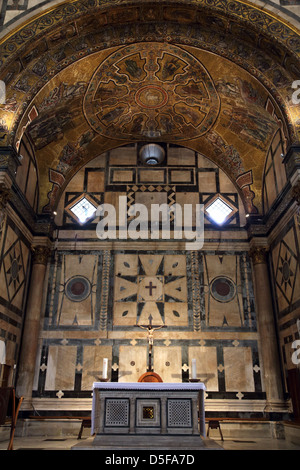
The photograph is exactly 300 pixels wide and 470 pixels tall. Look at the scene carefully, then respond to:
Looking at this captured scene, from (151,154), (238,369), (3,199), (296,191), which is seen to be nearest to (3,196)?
(3,199)

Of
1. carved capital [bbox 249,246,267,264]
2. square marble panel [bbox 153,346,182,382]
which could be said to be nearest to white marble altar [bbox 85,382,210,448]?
square marble panel [bbox 153,346,182,382]

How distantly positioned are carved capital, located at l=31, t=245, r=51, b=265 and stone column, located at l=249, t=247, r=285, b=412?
6702mm

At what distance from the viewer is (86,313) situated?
13.0 meters

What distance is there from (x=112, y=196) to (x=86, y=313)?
4.17 m

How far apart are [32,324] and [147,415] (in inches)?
230

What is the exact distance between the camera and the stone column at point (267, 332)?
11.8m

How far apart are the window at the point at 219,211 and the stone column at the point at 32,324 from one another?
18.6ft

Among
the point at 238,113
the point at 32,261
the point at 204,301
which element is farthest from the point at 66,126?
the point at 204,301

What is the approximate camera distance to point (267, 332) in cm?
1237

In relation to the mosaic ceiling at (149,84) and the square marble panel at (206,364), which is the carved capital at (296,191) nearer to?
the mosaic ceiling at (149,84)

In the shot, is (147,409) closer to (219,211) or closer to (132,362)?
(132,362)

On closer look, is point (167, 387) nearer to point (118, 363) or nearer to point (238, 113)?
point (118, 363)

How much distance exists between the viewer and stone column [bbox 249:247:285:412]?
38.5ft

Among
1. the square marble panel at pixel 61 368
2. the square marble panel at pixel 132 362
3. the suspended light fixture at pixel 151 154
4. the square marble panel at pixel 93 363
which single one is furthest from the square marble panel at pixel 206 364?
the suspended light fixture at pixel 151 154
